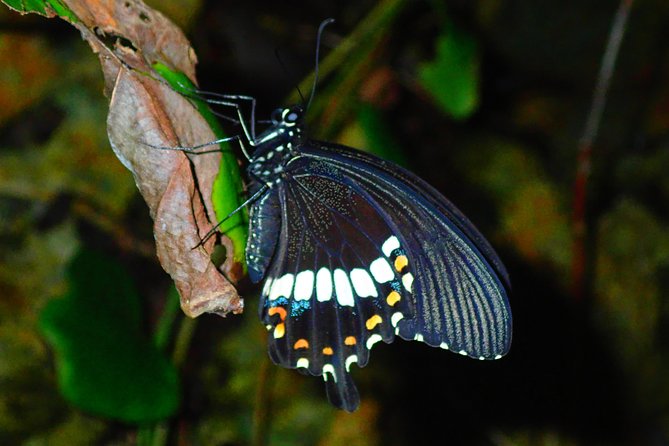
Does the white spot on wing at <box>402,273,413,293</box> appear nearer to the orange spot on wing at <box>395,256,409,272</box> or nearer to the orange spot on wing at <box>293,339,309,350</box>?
the orange spot on wing at <box>395,256,409,272</box>

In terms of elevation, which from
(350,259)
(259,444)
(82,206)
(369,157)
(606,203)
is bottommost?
(259,444)

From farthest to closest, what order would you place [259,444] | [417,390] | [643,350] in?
[643,350] < [417,390] < [259,444]

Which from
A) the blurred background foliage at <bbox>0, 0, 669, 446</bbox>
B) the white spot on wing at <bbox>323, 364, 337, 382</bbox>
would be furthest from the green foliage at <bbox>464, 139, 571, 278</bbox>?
the white spot on wing at <bbox>323, 364, 337, 382</bbox>

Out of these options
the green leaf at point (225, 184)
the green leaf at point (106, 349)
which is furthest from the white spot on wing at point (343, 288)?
the green leaf at point (106, 349)

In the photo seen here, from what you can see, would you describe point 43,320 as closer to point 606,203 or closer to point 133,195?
point 133,195

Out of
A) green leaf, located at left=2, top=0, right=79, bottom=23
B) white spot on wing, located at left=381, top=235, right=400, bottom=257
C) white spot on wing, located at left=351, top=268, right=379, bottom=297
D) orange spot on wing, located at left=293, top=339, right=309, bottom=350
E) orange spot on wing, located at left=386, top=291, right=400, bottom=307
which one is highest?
green leaf, located at left=2, top=0, right=79, bottom=23

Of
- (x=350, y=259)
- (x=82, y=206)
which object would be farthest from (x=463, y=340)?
(x=82, y=206)

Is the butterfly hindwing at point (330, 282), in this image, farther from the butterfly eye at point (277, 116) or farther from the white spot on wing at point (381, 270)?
the butterfly eye at point (277, 116)

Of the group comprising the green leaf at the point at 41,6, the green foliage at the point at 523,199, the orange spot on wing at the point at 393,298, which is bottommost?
the orange spot on wing at the point at 393,298
